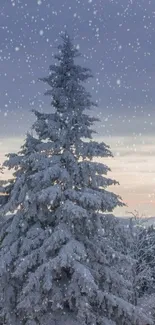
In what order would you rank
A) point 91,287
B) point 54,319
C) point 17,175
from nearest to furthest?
point 91,287 → point 54,319 → point 17,175

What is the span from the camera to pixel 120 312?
2136cm

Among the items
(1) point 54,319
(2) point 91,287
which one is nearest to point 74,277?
(2) point 91,287

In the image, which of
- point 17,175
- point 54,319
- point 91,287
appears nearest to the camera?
point 91,287

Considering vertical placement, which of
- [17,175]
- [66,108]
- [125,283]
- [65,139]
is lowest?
[125,283]

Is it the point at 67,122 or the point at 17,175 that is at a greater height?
the point at 67,122

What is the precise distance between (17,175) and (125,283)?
22.8ft

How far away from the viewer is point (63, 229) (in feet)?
67.1

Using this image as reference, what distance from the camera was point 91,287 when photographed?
63.6 ft

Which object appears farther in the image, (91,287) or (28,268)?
(28,268)

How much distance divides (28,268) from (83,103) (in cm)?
749

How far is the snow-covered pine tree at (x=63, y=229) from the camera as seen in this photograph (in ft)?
65.9

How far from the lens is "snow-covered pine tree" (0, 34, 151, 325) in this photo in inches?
790

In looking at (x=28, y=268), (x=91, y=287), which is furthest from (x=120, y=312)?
(x=28, y=268)

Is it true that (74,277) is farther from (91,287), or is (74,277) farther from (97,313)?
(97,313)
